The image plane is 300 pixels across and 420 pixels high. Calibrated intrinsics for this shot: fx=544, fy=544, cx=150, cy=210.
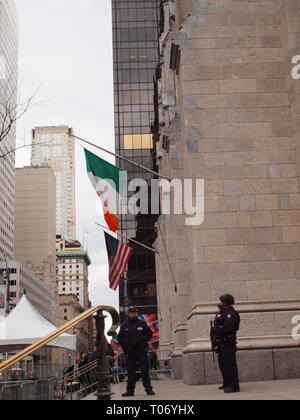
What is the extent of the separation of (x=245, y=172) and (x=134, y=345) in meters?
5.41

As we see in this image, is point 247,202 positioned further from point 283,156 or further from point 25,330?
point 25,330

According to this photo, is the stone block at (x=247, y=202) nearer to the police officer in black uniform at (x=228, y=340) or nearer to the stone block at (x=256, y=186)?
the stone block at (x=256, y=186)

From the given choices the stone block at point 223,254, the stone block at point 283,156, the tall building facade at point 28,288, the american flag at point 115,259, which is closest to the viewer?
the stone block at point 223,254

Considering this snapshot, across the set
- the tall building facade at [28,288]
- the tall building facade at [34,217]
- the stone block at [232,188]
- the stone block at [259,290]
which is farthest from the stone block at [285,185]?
the tall building facade at [34,217]

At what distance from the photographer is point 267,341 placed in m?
12.3

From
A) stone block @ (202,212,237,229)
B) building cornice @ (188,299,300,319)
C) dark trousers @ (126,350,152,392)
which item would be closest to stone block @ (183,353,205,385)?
building cornice @ (188,299,300,319)

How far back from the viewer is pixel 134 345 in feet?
34.8

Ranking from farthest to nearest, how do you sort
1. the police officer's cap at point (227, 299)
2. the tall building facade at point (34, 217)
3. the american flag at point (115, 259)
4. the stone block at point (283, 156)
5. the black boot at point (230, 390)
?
the tall building facade at point (34, 217), the american flag at point (115, 259), the stone block at point (283, 156), the police officer's cap at point (227, 299), the black boot at point (230, 390)

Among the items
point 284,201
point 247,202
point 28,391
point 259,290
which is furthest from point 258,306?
point 28,391

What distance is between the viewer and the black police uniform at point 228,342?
31.9ft

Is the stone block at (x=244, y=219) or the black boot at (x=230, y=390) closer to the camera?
the black boot at (x=230, y=390)

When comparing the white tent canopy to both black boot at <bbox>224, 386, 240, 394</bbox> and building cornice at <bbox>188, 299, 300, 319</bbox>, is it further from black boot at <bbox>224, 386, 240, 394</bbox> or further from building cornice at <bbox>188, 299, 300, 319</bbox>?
black boot at <bbox>224, 386, 240, 394</bbox>
